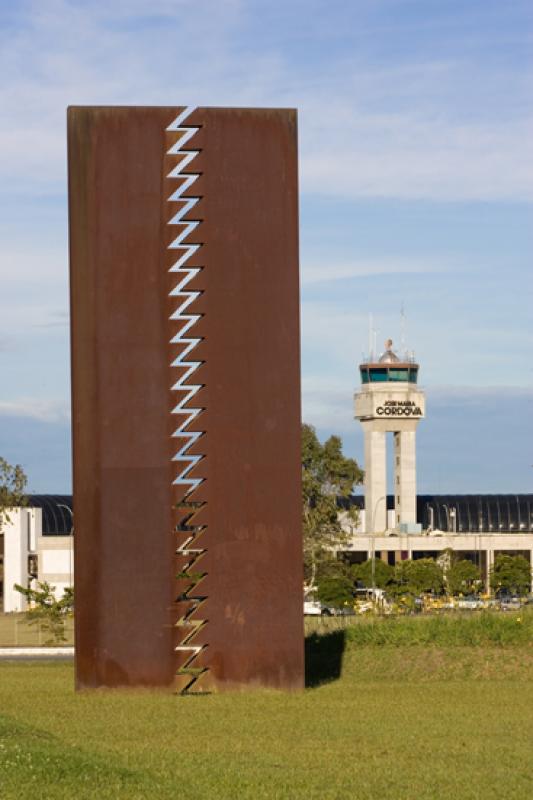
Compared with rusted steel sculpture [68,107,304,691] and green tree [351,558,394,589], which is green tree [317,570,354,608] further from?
rusted steel sculpture [68,107,304,691]

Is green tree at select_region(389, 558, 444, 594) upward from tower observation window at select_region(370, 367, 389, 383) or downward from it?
downward

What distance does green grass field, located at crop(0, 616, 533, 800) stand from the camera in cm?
1340

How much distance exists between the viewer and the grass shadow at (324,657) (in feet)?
91.2

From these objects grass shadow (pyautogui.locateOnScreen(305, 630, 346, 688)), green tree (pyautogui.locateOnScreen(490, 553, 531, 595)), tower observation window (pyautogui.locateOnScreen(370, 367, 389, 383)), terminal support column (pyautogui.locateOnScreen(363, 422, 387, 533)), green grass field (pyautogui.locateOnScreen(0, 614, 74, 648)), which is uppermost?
tower observation window (pyautogui.locateOnScreen(370, 367, 389, 383))

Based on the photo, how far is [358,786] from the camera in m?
13.6

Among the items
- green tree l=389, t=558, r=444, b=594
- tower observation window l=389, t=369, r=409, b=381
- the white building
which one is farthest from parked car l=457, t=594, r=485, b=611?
tower observation window l=389, t=369, r=409, b=381

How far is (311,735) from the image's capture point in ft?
59.5

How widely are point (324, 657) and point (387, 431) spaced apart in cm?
9907

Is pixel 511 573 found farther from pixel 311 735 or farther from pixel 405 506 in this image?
pixel 311 735

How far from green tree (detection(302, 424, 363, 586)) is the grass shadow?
5346cm

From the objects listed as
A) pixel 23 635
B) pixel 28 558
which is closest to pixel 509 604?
pixel 23 635

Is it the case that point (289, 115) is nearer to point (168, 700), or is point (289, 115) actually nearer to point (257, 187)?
point (257, 187)

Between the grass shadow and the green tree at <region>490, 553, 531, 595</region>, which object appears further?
the green tree at <region>490, 553, 531, 595</region>

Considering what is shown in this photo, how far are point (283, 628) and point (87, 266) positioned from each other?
268 inches
